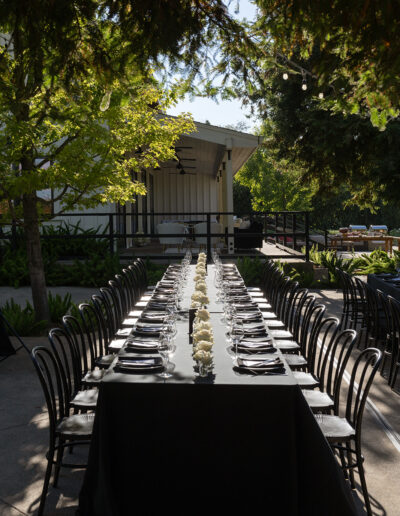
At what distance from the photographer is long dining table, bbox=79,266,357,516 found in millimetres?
3297

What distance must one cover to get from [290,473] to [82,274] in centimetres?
1091

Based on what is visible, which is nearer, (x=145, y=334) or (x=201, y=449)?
(x=201, y=449)

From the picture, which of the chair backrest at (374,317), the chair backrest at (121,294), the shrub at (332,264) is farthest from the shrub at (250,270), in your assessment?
the chair backrest at (121,294)

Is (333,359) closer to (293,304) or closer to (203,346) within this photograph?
(203,346)

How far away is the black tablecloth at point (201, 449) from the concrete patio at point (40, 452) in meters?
0.59

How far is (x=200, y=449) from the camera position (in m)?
3.38

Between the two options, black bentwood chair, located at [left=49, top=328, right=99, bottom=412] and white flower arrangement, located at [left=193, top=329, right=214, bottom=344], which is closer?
white flower arrangement, located at [left=193, top=329, right=214, bottom=344]

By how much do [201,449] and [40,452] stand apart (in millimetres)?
1756

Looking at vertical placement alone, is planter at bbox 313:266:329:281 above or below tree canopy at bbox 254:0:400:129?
below

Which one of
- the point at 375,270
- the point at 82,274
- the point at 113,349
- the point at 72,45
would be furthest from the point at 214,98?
the point at 375,270

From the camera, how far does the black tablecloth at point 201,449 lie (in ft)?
10.8

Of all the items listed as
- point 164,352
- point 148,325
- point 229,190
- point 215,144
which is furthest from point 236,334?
point 215,144

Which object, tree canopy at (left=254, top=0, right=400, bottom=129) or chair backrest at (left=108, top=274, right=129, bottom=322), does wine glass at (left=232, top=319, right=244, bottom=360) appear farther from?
chair backrest at (left=108, top=274, right=129, bottom=322)

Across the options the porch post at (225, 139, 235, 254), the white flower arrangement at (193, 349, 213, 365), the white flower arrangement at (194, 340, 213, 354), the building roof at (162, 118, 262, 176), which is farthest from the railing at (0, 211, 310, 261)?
the white flower arrangement at (193, 349, 213, 365)
